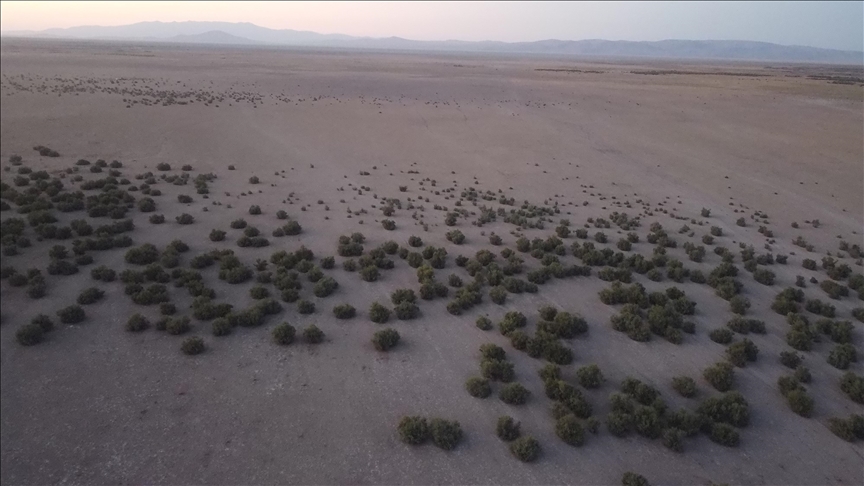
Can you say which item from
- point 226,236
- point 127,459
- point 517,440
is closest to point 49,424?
point 127,459

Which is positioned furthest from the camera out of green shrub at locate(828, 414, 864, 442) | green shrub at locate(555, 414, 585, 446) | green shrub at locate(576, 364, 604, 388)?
green shrub at locate(576, 364, 604, 388)

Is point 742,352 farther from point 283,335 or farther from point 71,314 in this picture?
point 71,314

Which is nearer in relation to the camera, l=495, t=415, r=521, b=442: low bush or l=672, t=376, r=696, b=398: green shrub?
l=495, t=415, r=521, b=442: low bush

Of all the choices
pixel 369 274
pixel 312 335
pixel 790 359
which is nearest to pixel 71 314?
pixel 312 335

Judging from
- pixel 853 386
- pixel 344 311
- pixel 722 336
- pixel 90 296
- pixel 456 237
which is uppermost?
pixel 456 237

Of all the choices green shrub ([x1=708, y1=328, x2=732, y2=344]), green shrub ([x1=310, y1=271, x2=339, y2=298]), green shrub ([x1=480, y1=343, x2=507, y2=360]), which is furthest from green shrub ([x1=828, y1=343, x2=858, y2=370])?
green shrub ([x1=310, y1=271, x2=339, y2=298])

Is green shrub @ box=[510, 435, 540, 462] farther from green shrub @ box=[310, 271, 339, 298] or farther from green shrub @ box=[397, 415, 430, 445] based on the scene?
green shrub @ box=[310, 271, 339, 298]
